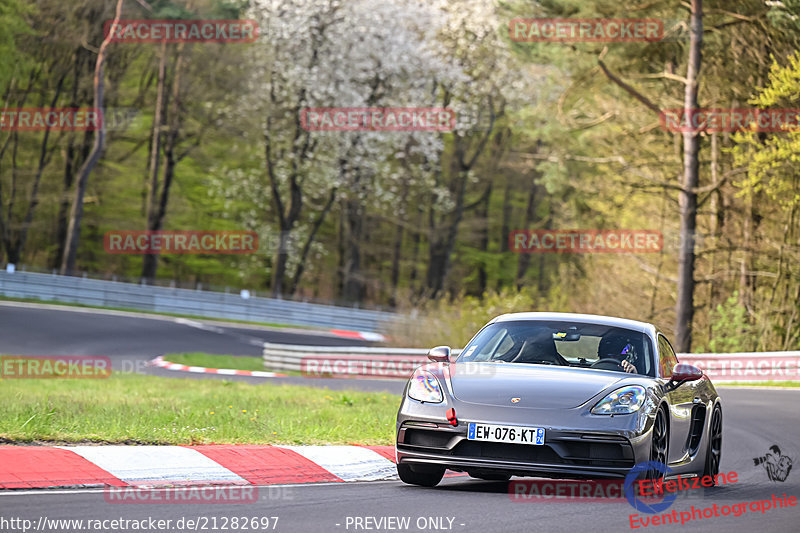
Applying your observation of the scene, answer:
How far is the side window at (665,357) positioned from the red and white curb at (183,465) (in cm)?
239

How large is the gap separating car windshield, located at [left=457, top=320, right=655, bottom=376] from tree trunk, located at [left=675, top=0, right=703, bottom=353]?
22.4 metres

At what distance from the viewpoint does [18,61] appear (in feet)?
167

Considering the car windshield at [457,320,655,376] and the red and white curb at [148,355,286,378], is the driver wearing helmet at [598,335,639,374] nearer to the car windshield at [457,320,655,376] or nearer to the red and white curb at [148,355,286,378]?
the car windshield at [457,320,655,376]

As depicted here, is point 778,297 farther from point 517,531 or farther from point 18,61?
point 18,61

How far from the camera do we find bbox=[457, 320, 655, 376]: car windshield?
30.5ft

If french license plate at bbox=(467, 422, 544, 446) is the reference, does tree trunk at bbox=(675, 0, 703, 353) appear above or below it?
above

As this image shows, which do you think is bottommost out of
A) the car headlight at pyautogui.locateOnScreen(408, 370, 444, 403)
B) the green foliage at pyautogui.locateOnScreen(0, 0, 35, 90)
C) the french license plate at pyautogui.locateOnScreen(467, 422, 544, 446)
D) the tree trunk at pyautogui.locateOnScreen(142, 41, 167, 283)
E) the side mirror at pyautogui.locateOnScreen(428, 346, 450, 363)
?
the french license plate at pyautogui.locateOnScreen(467, 422, 544, 446)

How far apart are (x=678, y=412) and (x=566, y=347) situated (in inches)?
40.4

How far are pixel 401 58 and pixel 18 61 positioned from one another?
16864 millimetres

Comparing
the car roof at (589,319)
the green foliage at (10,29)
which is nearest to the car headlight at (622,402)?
the car roof at (589,319)

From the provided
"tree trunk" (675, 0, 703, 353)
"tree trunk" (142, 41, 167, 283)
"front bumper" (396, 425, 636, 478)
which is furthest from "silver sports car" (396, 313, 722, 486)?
"tree trunk" (142, 41, 167, 283)

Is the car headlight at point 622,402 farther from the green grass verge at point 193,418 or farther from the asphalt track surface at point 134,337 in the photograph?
the asphalt track surface at point 134,337

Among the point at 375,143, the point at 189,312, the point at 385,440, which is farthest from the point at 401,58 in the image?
the point at 385,440

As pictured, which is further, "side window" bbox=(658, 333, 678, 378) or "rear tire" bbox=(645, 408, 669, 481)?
"side window" bbox=(658, 333, 678, 378)
